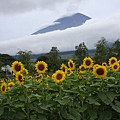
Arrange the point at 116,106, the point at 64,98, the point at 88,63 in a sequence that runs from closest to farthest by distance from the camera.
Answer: the point at 64,98 → the point at 116,106 → the point at 88,63

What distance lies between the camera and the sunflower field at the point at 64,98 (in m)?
3.84

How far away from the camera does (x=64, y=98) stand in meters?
3.86

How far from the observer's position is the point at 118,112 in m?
3.99

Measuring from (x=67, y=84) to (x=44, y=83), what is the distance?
10.8 inches

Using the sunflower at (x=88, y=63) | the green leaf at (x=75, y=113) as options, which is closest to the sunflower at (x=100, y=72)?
the green leaf at (x=75, y=113)

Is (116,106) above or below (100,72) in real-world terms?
below

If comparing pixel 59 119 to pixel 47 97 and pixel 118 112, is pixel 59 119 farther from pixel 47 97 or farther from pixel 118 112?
pixel 118 112

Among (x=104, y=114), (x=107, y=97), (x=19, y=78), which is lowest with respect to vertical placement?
(x=104, y=114)

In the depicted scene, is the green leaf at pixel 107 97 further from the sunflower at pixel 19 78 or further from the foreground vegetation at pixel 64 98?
the sunflower at pixel 19 78

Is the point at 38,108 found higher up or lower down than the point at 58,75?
lower down

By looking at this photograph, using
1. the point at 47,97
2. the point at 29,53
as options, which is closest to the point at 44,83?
the point at 47,97

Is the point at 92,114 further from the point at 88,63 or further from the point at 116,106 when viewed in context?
the point at 88,63

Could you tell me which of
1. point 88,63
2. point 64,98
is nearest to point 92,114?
point 64,98

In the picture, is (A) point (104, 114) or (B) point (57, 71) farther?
(B) point (57, 71)
